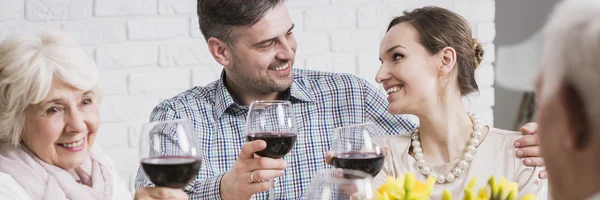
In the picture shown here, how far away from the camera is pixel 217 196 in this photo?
2.15 m

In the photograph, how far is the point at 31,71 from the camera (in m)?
1.90

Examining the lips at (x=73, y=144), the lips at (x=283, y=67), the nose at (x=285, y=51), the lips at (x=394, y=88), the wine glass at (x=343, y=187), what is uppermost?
the wine glass at (x=343, y=187)

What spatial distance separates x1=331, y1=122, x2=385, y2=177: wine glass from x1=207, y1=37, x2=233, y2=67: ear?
0.99 m

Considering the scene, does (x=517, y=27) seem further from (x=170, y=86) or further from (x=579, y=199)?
(x=579, y=199)

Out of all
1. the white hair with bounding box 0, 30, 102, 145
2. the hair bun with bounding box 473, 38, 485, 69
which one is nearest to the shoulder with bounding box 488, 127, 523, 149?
the hair bun with bounding box 473, 38, 485, 69

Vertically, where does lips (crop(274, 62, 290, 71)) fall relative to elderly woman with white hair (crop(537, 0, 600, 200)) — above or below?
below

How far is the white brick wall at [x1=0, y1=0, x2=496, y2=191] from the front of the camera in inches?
106

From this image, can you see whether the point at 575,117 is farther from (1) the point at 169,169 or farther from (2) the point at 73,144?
(2) the point at 73,144

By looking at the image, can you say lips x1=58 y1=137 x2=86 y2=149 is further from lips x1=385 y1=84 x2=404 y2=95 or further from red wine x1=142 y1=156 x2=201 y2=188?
lips x1=385 y1=84 x2=404 y2=95

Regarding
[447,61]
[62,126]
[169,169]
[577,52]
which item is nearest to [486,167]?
[447,61]

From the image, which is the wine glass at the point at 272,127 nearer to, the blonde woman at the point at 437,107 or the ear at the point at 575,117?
the blonde woman at the point at 437,107

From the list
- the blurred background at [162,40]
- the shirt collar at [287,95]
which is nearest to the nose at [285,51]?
the shirt collar at [287,95]

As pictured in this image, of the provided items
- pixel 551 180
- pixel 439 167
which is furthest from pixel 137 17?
pixel 551 180

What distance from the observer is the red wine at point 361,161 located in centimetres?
176
